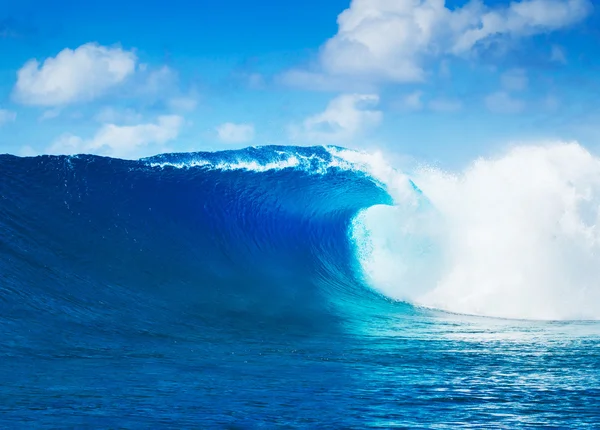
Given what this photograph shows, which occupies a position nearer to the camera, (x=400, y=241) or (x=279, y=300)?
(x=279, y=300)

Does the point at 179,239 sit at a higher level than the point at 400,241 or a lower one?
lower

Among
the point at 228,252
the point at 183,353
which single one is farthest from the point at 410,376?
the point at 228,252

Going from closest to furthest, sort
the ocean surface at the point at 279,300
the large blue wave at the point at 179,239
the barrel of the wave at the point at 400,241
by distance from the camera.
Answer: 1. the ocean surface at the point at 279,300
2. the large blue wave at the point at 179,239
3. the barrel of the wave at the point at 400,241

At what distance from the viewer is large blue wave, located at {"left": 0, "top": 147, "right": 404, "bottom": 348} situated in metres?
11.2

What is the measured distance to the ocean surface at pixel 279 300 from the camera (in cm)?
616

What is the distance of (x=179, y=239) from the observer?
15.2 metres

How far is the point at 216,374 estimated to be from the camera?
24.5 ft

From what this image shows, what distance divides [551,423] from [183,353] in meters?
4.59

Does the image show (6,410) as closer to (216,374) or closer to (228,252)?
(216,374)

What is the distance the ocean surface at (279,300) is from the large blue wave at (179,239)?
0.05 meters

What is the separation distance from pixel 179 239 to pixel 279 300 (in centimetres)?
292

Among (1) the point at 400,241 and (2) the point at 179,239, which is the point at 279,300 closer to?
(2) the point at 179,239

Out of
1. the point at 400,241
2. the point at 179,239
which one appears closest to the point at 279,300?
the point at 179,239

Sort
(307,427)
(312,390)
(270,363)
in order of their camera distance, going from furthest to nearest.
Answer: (270,363) < (312,390) < (307,427)
